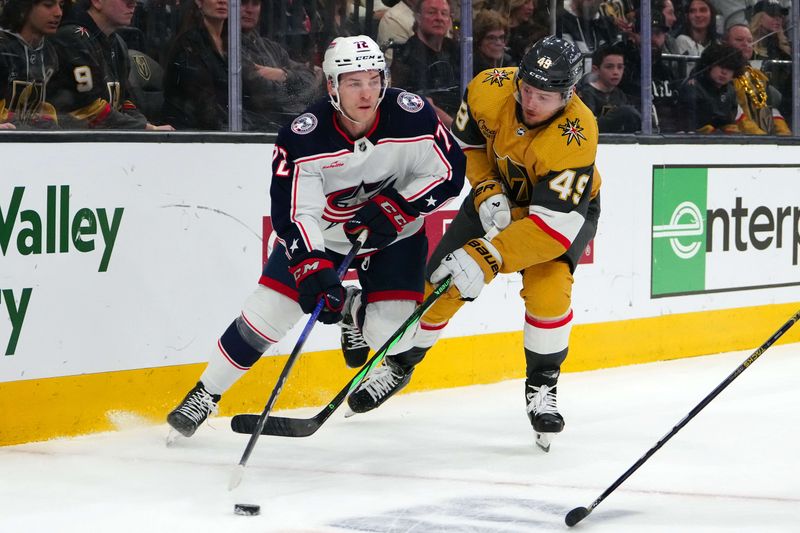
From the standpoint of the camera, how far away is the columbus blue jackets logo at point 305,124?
3334 millimetres

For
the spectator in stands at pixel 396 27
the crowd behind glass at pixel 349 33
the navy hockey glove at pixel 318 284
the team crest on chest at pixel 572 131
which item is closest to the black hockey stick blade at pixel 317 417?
the navy hockey glove at pixel 318 284

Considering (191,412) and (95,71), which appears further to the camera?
(95,71)

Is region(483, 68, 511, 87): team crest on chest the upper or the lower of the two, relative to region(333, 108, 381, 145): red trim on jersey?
upper

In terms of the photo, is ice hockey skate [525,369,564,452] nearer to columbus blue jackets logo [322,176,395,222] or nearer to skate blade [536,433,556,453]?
skate blade [536,433,556,453]

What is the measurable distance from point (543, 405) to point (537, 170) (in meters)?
0.67

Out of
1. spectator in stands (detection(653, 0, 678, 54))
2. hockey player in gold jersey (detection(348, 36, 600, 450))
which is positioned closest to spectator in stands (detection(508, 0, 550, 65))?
spectator in stands (detection(653, 0, 678, 54))

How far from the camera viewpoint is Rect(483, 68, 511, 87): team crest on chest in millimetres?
3643

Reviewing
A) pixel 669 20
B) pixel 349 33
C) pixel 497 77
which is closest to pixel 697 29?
pixel 669 20

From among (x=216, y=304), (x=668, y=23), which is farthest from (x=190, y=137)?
(x=668, y=23)

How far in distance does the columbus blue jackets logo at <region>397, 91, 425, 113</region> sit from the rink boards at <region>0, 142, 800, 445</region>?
71 centimetres

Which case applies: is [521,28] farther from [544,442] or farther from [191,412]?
[191,412]

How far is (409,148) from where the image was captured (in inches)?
137

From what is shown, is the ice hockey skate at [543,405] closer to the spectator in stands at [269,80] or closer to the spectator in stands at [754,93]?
the spectator in stands at [269,80]

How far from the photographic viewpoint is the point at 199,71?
399cm
